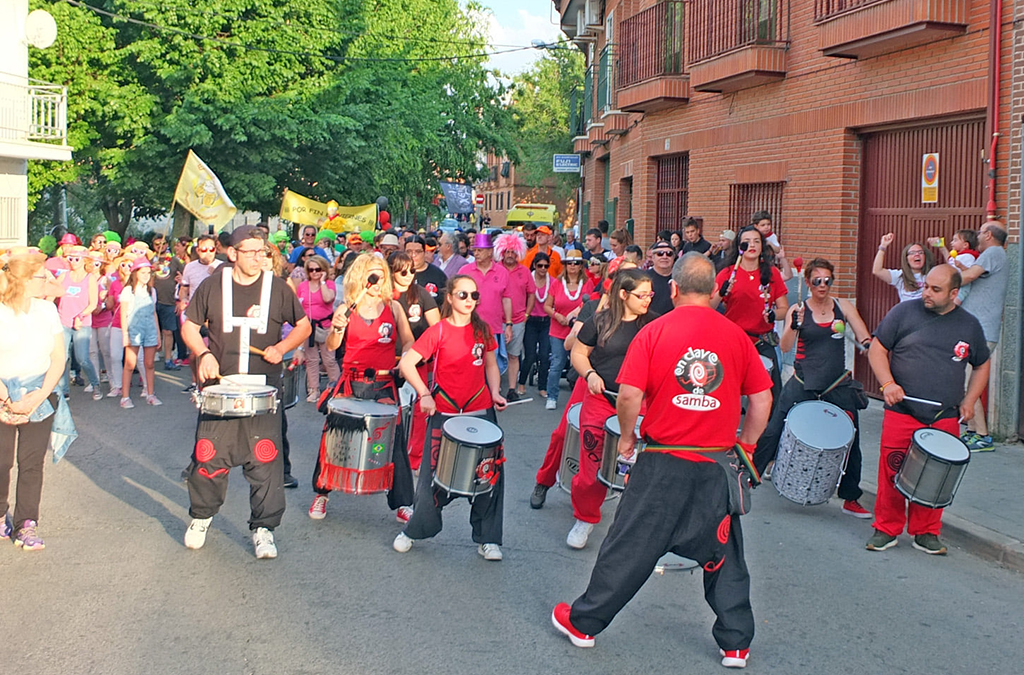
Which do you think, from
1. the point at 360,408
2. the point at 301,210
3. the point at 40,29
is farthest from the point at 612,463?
the point at 40,29

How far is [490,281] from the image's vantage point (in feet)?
42.3

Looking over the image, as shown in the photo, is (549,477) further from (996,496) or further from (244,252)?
(996,496)

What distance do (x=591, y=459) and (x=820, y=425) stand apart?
1769 mm

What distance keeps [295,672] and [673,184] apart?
16507mm

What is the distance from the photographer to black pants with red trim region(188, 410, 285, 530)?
6.68 meters

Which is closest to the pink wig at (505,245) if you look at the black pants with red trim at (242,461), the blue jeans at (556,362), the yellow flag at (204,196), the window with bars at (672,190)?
the blue jeans at (556,362)

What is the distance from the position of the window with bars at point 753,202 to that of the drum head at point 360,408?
9566mm

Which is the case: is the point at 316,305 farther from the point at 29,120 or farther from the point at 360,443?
the point at 29,120

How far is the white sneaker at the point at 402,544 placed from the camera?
6.83 m

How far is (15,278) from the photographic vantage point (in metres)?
6.69

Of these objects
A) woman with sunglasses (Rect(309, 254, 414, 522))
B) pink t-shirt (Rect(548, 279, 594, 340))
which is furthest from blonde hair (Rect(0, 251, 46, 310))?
pink t-shirt (Rect(548, 279, 594, 340))

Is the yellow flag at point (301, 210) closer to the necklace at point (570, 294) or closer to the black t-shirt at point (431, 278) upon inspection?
the necklace at point (570, 294)

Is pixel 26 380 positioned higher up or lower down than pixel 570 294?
lower down

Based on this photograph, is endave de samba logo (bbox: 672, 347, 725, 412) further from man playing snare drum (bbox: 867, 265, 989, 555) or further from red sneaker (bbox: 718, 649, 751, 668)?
man playing snare drum (bbox: 867, 265, 989, 555)
